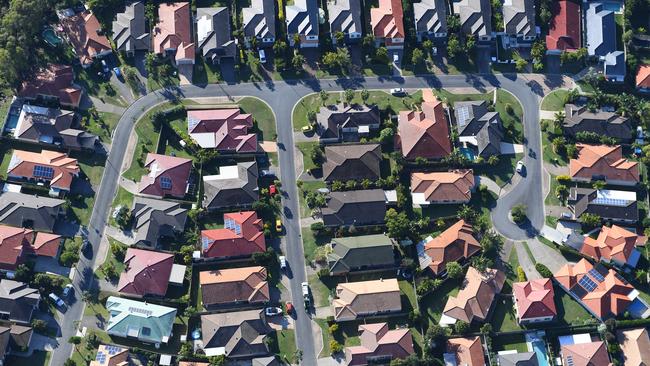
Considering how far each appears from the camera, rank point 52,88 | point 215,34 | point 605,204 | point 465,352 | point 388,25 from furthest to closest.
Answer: point 388,25, point 215,34, point 52,88, point 605,204, point 465,352

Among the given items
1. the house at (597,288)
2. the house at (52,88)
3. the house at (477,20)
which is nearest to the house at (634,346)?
the house at (597,288)

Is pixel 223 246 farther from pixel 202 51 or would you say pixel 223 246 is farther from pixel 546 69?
pixel 546 69

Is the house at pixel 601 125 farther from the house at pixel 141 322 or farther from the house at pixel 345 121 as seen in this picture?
the house at pixel 141 322

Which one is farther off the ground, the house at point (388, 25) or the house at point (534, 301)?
the house at point (388, 25)

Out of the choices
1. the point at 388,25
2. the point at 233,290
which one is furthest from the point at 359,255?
the point at 388,25

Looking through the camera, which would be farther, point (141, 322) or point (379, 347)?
point (141, 322)

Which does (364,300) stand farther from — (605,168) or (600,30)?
(600,30)

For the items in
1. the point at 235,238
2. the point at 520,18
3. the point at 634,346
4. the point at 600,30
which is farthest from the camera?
the point at 520,18
